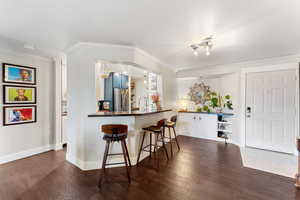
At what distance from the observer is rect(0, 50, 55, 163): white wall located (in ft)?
9.59

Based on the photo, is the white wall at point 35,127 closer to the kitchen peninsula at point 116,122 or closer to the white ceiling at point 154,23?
the white ceiling at point 154,23

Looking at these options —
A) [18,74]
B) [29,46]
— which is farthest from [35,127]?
[29,46]

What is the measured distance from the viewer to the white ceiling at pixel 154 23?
1604 mm

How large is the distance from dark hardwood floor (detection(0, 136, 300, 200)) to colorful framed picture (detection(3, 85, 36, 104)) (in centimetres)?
131

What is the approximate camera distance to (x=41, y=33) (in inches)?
89.5

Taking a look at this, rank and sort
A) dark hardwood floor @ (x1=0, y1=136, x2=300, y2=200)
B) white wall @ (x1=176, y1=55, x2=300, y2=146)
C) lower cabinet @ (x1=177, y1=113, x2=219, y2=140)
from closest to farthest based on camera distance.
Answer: dark hardwood floor @ (x1=0, y1=136, x2=300, y2=200) → white wall @ (x1=176, y1=55, x2=300, y2=146) → lower cabinet @ (x1=177, y1=113, x2=219, y2=140)

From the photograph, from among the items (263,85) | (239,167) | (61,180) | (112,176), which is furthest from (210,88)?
(61,180)

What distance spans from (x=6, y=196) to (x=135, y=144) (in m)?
1.96

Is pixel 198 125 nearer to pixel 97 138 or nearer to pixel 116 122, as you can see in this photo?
pixel 116 122

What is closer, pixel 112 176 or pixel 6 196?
pixel 6 196

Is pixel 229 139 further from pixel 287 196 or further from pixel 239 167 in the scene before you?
pixel 287 196

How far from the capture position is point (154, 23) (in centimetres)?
199

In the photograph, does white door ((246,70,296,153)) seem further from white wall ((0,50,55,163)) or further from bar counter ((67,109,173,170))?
white wall ((0,50,55,163))

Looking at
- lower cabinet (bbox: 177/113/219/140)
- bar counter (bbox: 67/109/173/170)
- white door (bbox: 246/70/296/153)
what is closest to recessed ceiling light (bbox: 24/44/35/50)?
bar counter (bbox: 67/109/173/170)
